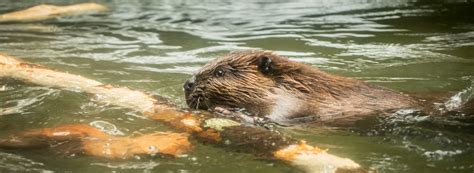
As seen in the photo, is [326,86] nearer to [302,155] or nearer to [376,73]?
[302,155]

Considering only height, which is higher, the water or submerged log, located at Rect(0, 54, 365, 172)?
submerged log, located at Rect(0, 54, 365, 172)

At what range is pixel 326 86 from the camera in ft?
13.1

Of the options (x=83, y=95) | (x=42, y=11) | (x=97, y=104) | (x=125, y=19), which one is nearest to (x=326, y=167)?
(x=97, y=104)

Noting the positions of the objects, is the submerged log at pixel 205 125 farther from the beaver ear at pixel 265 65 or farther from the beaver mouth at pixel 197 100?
the beaver ear at pixel 265 65

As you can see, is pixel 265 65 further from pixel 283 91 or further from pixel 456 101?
pixel 456 101

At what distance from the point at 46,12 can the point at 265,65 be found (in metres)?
8.14

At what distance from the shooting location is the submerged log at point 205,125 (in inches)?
119

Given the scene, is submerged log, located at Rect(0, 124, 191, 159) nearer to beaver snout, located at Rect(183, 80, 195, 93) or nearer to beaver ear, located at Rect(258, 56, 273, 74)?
beaver snout, located at Rect(183, 80, 195, 93)

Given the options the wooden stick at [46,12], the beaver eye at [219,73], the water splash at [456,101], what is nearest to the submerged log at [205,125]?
the beaver eye at [219,73]

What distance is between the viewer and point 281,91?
400cm

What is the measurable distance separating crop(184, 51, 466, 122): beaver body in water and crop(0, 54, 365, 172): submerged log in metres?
0.27

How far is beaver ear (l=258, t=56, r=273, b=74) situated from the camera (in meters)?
4.10

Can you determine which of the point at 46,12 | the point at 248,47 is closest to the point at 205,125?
the point at 248,47

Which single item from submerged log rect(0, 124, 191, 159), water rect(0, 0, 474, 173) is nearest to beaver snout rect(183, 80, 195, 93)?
water rect(0, 0, 474, 173)
